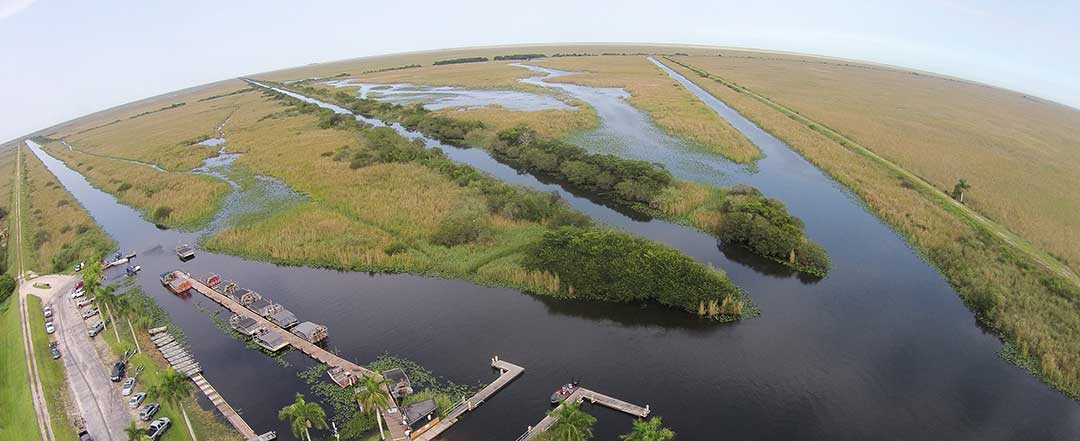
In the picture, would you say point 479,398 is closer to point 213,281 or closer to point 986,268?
point 213,281

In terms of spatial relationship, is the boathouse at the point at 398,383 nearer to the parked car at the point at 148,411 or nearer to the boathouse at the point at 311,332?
the boathouse at the point at 311,332

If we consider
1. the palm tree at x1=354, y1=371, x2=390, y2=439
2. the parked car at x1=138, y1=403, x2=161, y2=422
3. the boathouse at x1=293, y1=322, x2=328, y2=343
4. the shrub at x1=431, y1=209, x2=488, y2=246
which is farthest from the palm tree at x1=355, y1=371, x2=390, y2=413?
the shrub at x1=431, y1=209, x2=488, y2=246

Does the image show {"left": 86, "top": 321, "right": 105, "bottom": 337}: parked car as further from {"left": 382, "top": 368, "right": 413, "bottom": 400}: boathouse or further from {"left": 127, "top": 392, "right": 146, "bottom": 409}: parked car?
{"left": 382, "top": 368, "right": 413, "bottom": 400}: boathouse

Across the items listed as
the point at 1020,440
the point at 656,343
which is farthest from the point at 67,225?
the point at 1020,440

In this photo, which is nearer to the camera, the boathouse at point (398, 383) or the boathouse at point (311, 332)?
the boathouse at point (398, 383)

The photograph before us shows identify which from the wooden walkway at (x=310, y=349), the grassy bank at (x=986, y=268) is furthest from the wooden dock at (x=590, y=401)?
the grassy bank at (x=986, y=268)

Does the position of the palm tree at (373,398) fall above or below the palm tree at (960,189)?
below
